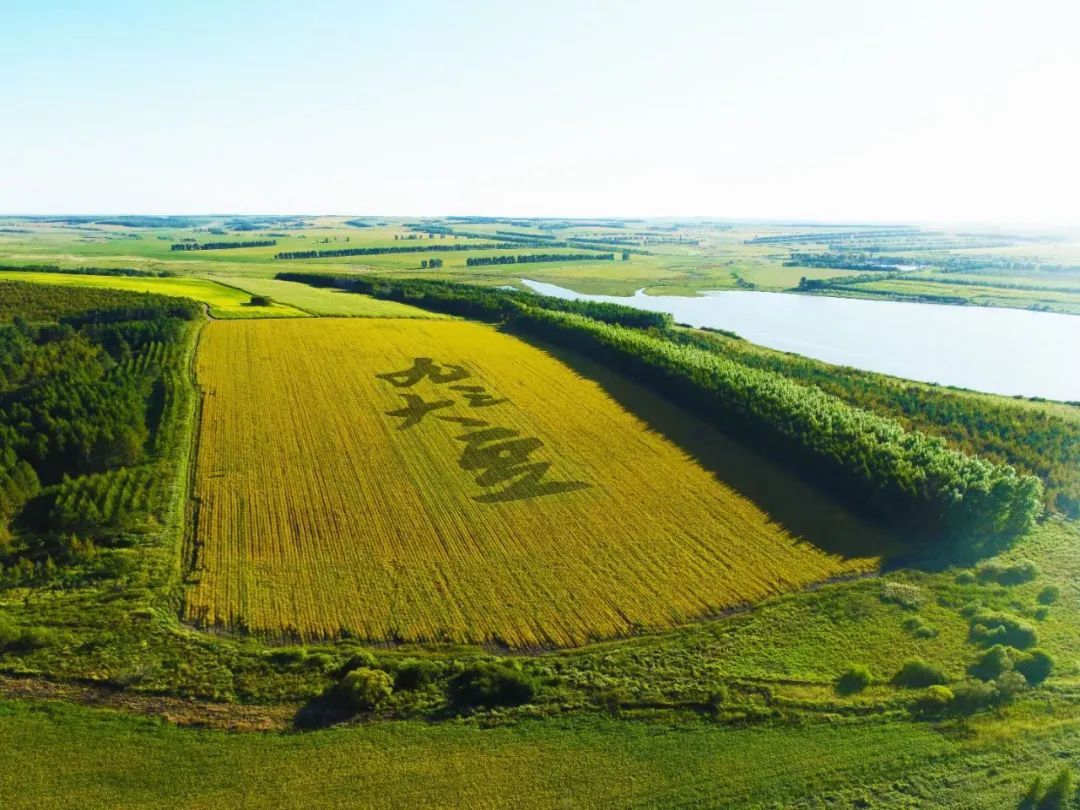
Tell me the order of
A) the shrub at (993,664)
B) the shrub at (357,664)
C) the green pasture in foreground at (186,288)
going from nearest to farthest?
1. the shrub at (357,664)
2. the shrub at (993,664)
3. the green pasture in foreground at (186,288)

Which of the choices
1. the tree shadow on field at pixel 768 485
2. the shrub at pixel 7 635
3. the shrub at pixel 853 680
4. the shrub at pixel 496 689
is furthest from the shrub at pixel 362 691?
the tree shadow on field at pixel 768 485

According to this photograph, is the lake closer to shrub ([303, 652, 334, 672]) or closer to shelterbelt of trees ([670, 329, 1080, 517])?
shelterbelt of trees ([670, 329, 1080, 517])

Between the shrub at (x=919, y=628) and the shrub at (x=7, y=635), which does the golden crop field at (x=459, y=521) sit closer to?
the shrub at (x=919, y=628)

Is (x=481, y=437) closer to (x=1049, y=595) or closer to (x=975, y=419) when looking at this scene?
(x=1049, y=595)

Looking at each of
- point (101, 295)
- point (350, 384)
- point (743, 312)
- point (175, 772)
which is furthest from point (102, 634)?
point (743, 312)

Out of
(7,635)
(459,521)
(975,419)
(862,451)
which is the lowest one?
(7,635)


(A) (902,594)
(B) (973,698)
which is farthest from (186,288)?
(B) (973,698)
